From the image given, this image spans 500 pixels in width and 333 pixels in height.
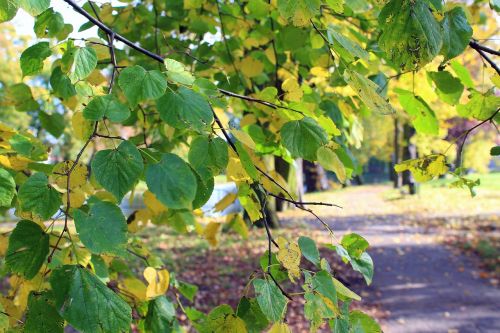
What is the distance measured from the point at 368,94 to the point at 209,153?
1.06 ft

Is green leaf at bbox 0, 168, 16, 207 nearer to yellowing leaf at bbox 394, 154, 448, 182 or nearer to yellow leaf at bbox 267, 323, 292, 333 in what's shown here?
yellow leaf at bbox 267, 323, 292, 333

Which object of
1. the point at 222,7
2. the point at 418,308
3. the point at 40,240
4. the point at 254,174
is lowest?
the point at 418,308

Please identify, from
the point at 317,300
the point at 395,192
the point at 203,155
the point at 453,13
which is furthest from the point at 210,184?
the point at 395,192

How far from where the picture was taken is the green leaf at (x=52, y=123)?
1.79 m

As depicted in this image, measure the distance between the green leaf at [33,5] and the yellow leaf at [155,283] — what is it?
0.79 meters

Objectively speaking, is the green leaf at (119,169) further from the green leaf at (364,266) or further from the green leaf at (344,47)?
the green leaf at (364,266)

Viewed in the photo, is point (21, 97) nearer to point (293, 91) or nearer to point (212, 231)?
point (212, 231)

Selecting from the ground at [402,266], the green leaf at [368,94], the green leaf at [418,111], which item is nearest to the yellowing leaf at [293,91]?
the green leaf at [418,111]

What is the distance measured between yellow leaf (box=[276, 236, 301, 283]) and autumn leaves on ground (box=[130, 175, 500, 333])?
2.68 metres

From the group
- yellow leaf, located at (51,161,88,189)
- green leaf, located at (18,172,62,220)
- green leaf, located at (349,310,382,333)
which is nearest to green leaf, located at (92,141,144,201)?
green leaf, located at (18,172,62,220)

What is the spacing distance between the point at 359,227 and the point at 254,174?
11.2 meters

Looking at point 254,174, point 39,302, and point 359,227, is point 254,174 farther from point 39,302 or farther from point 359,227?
point 359,227

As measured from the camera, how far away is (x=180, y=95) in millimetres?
829

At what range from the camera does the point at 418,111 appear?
1421 millimetres
